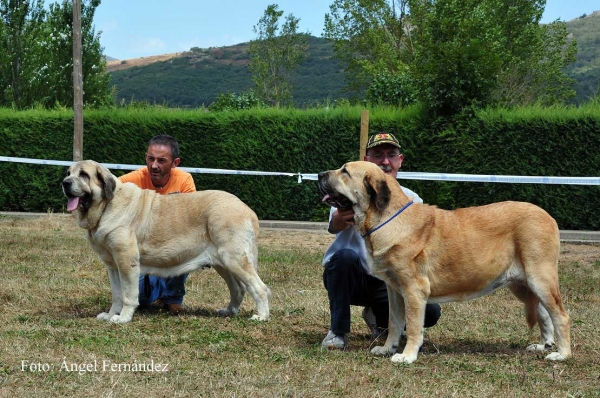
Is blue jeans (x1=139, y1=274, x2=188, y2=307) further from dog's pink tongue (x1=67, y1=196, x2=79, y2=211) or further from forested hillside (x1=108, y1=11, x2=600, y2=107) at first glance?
forested hillside (x1=108, y1=11, x2=600, y2=107)

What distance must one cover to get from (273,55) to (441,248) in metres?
41.4

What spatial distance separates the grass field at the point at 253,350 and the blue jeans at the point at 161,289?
0.15m

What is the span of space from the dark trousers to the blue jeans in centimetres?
190

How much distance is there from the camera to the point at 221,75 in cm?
9388

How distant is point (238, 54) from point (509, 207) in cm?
10152

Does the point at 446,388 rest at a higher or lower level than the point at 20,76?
lower

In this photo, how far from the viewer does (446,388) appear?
4.52m

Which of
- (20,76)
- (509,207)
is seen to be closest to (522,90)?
(20,76)

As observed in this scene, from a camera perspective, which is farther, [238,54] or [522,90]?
[238,54]

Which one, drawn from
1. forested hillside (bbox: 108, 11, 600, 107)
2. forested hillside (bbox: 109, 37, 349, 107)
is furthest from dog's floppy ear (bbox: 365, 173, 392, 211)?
forested hillside (bbox: 109, 37, 349, 107)

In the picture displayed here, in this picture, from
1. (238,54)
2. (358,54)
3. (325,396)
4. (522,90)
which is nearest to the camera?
(325,396)

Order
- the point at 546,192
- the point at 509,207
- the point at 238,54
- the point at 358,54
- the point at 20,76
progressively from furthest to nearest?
the point at 238,54, the point at 358,54, the point at 20,76, the point at 546,192, the point at 509,207

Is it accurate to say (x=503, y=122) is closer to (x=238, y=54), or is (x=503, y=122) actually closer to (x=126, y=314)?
(x=126, y=314)

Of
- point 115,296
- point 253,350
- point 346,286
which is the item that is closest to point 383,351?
point 346,286
